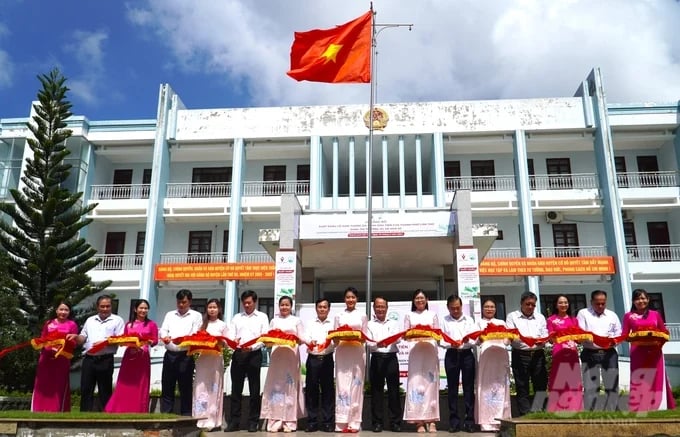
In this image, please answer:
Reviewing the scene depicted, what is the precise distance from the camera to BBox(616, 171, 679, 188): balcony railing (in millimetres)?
17398

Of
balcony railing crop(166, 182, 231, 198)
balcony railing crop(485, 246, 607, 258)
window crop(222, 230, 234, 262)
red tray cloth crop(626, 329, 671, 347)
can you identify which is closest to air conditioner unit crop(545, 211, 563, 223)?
balcony railing crop(485, 246, 607, 258)

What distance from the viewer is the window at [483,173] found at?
715 inches

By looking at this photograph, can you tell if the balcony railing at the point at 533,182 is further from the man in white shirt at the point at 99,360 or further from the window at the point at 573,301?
the man in white shirt at the point at 99,360

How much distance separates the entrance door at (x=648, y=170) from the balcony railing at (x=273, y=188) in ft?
35.1

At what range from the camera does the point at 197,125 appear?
1805 cm

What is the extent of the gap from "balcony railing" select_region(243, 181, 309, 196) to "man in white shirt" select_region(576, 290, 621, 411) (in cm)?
1334

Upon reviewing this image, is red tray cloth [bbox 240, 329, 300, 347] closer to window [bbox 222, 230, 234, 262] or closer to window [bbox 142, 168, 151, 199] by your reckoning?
window [bbox 222, 230, 234, 262]

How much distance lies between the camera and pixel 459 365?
5.24 metres

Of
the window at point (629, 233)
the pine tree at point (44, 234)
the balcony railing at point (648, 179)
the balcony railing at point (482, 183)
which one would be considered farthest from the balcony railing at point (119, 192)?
the window at point (629, 233)

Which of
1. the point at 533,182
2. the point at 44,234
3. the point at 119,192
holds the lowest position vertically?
the point at 44,234

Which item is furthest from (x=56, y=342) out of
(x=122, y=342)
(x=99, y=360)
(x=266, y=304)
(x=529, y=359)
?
(x=266, y=304)

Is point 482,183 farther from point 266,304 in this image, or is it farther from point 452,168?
point 266,304

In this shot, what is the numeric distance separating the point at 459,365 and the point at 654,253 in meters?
14.7

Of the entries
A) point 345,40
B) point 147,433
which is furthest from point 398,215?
point 147,433
